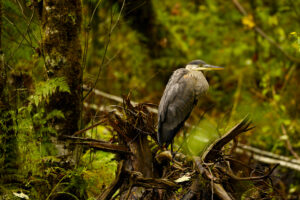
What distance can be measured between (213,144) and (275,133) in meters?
4.92

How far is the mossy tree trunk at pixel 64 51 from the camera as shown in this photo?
3.02m

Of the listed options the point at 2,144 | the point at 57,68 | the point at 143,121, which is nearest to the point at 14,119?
the point at 2,144

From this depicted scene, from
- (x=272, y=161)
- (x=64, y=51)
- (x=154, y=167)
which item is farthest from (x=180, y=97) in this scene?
(x=272, y=161)

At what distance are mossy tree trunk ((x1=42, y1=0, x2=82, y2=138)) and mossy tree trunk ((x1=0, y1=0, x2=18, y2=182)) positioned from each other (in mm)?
361

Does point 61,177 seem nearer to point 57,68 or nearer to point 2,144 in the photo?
point 2,144

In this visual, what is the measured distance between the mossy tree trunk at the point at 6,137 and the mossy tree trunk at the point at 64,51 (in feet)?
1.19

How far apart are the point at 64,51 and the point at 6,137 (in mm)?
905

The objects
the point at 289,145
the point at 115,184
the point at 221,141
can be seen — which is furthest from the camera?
the point at 289,145

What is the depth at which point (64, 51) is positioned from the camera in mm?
3055

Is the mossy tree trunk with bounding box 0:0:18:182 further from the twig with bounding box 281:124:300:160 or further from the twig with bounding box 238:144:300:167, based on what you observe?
the twig with bounding box 281:124:300:160

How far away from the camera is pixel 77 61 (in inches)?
123

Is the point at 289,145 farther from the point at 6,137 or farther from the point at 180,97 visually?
the point at 6,137

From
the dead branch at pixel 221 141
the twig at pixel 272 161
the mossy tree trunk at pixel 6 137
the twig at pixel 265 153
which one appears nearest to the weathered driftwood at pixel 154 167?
the dead branch at pixel 221 141

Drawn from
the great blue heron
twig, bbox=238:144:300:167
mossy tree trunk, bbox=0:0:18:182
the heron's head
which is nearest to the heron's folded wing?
the great blue heron
